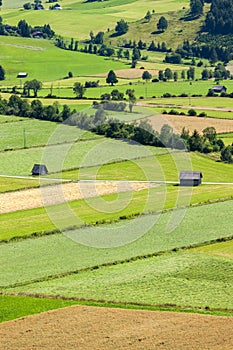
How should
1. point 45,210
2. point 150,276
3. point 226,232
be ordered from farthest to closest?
point 45,210 → point 226,232 → point 150,276

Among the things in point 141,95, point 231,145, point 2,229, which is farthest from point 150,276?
point 141,95

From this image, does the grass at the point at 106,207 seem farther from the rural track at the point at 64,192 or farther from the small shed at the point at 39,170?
the small shed at the point at 39,170

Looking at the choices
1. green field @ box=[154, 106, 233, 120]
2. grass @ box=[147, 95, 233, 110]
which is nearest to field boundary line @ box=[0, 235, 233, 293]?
green field @ box=[154, 106, 233, 120]

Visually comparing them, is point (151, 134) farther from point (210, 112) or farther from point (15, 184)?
point (210, 112)

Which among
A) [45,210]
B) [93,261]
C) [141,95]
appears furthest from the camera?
[141,95]

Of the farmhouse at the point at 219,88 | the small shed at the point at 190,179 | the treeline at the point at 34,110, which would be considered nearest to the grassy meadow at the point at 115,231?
the small shed at the point at 190,179

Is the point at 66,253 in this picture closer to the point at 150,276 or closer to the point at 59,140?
the point at 150,276
